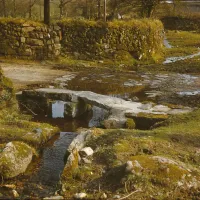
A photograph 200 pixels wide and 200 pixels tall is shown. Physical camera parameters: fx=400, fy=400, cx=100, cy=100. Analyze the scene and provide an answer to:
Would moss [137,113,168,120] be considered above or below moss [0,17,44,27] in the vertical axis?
below

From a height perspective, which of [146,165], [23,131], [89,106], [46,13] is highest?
[46,13]

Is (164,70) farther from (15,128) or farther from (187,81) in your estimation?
(15,128)

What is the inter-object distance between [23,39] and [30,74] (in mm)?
A: 3821

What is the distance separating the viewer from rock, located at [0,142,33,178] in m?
6.12

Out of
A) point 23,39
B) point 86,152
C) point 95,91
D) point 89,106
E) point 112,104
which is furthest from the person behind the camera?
point 23,39

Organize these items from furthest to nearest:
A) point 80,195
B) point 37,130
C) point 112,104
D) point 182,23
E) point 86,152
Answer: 1. point 182,23
2. point 112,104
3. point 37,130
4. point 86,152
5. point 80,195

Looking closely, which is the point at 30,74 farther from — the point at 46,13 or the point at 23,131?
the point at 23,131

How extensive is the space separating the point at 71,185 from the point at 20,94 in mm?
6491

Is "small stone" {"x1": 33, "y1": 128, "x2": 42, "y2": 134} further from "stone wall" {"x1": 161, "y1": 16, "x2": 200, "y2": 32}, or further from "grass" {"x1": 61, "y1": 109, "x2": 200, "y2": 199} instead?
"stone wall" {"x1": 161, "y1": 16, "x2": 200, "y2": 32}

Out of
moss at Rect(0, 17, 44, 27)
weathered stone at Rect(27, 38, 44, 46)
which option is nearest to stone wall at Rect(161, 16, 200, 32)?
moss at Rect(0, 17, 44, 27)

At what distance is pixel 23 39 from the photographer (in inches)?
743

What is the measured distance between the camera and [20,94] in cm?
1165

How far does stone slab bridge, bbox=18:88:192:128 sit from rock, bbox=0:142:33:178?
2.73 m

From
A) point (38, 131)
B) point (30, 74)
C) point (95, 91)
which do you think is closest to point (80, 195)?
point (38, 131)
